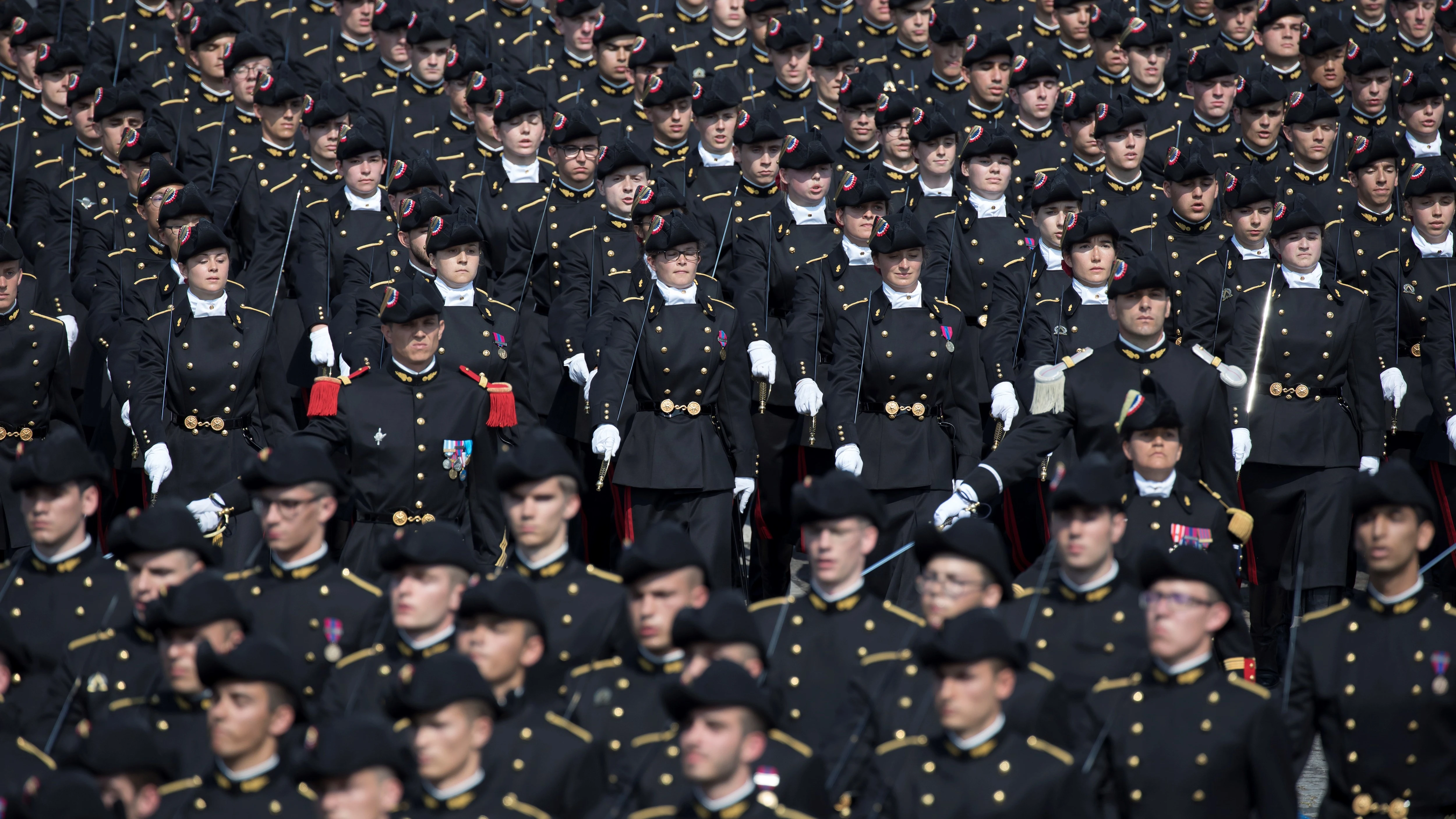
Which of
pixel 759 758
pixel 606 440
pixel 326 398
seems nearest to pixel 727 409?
pixel 606 440

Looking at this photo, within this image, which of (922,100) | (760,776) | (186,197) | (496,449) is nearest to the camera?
(760,776)

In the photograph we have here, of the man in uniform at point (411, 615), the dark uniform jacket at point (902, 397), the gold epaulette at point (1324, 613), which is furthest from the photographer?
the dark uniform jacket at point (902, 397)

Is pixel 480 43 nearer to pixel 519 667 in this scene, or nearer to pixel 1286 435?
pixel 1286 435

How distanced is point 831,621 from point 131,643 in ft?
9.24

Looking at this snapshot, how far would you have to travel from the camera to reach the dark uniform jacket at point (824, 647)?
7.33m

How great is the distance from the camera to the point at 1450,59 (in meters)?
15.2

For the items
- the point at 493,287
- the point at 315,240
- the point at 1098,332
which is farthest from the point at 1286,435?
the point at 315,240

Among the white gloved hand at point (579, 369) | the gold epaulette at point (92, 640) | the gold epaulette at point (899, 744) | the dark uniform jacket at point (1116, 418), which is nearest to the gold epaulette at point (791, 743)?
the gold epaulette at point (899, 744)

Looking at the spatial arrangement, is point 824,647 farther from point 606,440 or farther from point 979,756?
point 606,440

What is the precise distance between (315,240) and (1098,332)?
487cm

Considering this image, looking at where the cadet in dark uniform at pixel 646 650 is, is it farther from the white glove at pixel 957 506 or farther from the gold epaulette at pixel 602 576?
the white glove at pixel 957 506

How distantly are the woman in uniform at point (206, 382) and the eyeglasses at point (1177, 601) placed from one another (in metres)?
5.38

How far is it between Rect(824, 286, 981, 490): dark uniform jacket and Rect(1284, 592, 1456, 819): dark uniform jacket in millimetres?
3420

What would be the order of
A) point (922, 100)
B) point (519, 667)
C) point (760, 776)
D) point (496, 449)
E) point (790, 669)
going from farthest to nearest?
point (922, 100) → point (496, 449) → point (790, 669) → point (519, 667) → point (760, 776)
